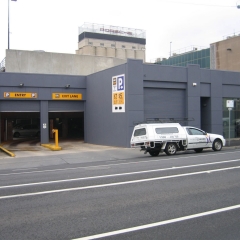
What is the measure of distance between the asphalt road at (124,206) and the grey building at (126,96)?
531 inches

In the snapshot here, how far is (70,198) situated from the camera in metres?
8.27

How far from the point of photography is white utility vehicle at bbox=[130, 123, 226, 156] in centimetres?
1864

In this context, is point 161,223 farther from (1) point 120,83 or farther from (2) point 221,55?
(2) point 221,55

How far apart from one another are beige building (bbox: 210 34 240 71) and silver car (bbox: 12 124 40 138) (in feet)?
94.7

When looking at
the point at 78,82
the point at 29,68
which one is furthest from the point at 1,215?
the point at 29,68

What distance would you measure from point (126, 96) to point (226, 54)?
3200cm

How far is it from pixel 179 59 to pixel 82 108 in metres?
37.6

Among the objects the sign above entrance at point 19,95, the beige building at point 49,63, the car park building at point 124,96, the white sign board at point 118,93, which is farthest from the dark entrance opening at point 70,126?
the white sign board at point 118,93

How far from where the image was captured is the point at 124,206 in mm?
7324

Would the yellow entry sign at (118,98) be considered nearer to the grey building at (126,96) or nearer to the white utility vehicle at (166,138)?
the grey building at (126,96)

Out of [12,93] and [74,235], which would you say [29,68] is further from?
[74,235]

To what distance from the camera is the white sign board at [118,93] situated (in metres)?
24.6

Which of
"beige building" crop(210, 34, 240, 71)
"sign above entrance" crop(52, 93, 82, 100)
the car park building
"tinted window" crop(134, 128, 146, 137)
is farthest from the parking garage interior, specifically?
"beige building" crop(210, 34, 240, 71)

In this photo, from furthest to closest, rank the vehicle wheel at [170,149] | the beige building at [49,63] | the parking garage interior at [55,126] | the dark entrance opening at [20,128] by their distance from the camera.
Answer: the parking garage interior at [55,126], the dark entrance opening at [20,128], the beige building at [49,63], the vehicle wheel at [170,149]
